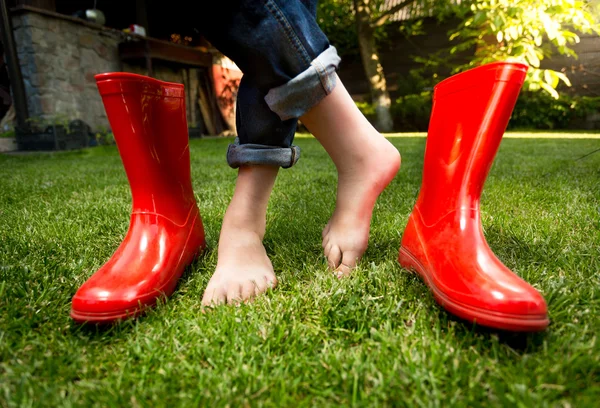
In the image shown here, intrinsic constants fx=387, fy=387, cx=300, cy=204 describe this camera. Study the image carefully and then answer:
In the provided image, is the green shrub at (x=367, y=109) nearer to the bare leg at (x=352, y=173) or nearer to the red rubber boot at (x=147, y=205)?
the bare leg at (x=352, y=173)

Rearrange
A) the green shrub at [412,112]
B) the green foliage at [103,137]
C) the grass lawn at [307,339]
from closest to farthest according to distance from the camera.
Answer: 1. the grass lawn at [307,339]
2. the green foliage at [103,137]
3. the green shrub at [412,112]

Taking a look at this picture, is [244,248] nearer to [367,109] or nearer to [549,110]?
[367,109]

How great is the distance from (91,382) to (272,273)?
0.40m

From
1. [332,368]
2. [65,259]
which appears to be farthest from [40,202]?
[332,368]

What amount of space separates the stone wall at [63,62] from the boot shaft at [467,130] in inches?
201

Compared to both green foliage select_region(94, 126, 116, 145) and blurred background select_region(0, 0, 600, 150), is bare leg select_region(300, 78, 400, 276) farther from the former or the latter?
green foliage select_region(94, 126, 116, 145)

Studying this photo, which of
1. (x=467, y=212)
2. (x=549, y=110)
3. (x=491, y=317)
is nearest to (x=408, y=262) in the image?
(x=467, y=212)

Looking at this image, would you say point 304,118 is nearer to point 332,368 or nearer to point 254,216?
point 254,216

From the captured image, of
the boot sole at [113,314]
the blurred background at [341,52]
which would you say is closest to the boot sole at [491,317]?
the boot sole at [113,314]

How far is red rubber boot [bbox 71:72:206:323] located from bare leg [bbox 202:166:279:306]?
10cm

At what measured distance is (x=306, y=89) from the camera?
0.75 m

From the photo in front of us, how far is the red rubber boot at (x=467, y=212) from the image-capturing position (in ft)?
1.85

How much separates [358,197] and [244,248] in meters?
0.30

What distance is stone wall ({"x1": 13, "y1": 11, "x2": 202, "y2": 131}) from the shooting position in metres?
4.57
